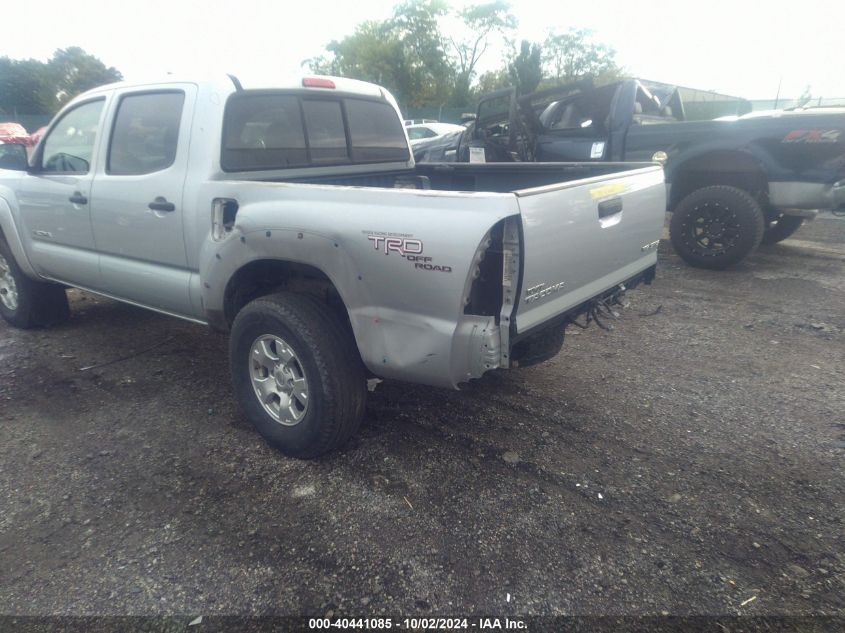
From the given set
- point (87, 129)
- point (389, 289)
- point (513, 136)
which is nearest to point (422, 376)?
point (389, 289)

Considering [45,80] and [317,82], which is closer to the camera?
[317,82]

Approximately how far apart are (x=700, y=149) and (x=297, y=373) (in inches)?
223

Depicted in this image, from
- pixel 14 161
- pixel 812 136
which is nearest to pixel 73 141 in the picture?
pixel 14 161

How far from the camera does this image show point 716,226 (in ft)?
21.6

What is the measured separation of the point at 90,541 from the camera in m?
2.49

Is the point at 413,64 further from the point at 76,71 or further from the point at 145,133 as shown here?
the point at 145,133

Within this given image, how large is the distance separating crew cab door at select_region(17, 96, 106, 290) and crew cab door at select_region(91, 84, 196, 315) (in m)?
0.17

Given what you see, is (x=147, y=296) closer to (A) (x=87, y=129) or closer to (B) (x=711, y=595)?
(A) (x=87, y=129)

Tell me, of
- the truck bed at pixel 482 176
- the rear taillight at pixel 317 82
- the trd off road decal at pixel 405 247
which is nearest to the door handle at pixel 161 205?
the truck bed at pixel 482 176

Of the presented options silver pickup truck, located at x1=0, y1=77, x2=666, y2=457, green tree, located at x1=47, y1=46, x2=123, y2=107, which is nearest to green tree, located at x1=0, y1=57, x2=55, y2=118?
green tree, located at x1=47, y1=46, x2=123, y2=107

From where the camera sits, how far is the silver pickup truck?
7.88ft

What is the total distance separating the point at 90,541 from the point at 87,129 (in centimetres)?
286

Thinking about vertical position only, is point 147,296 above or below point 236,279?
below

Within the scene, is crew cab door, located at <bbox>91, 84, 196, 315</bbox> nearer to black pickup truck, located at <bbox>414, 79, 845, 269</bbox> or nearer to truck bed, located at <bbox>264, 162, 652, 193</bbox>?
truck bed, located at <bbox>264, 162, 652, 193</bbox>
